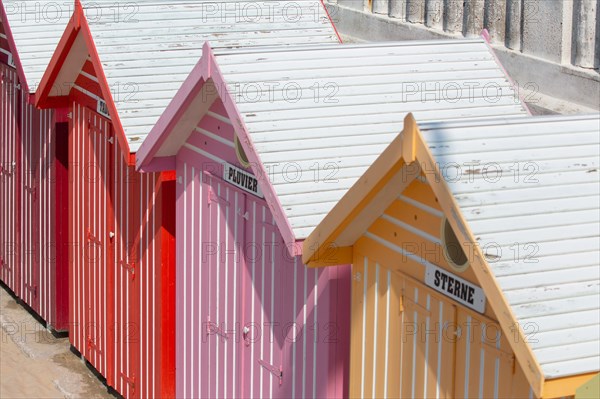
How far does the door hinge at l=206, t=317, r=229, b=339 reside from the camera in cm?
794

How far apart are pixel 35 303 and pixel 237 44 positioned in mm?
3963

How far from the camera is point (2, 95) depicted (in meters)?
12.3

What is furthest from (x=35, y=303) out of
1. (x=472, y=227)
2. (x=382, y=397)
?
(x=472, y=227)

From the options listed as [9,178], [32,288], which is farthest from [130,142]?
[9,178]

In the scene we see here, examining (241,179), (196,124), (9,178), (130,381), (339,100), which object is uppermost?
(339,100)

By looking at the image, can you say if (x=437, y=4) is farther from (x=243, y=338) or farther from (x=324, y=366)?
(x=324, y=366)

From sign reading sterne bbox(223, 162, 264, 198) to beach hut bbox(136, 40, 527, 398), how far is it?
1cm

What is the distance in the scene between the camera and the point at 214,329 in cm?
806

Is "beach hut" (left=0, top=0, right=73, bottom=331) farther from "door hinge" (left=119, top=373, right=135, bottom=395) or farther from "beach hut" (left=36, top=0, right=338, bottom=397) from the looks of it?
"door hinge" (left=119, top=373, right=135, bottom=395)

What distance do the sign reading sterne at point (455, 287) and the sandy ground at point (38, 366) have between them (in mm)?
5042

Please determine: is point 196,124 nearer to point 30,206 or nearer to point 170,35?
point 170,35

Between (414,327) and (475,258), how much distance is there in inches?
42.3

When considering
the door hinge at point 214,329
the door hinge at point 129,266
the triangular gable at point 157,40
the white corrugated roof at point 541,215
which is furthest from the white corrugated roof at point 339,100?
the door hinge at point 129,266

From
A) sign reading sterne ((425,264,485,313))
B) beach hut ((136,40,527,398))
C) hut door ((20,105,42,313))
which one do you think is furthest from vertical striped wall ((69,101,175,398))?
Answer: sign reading sterne ((425,264,485,313))
